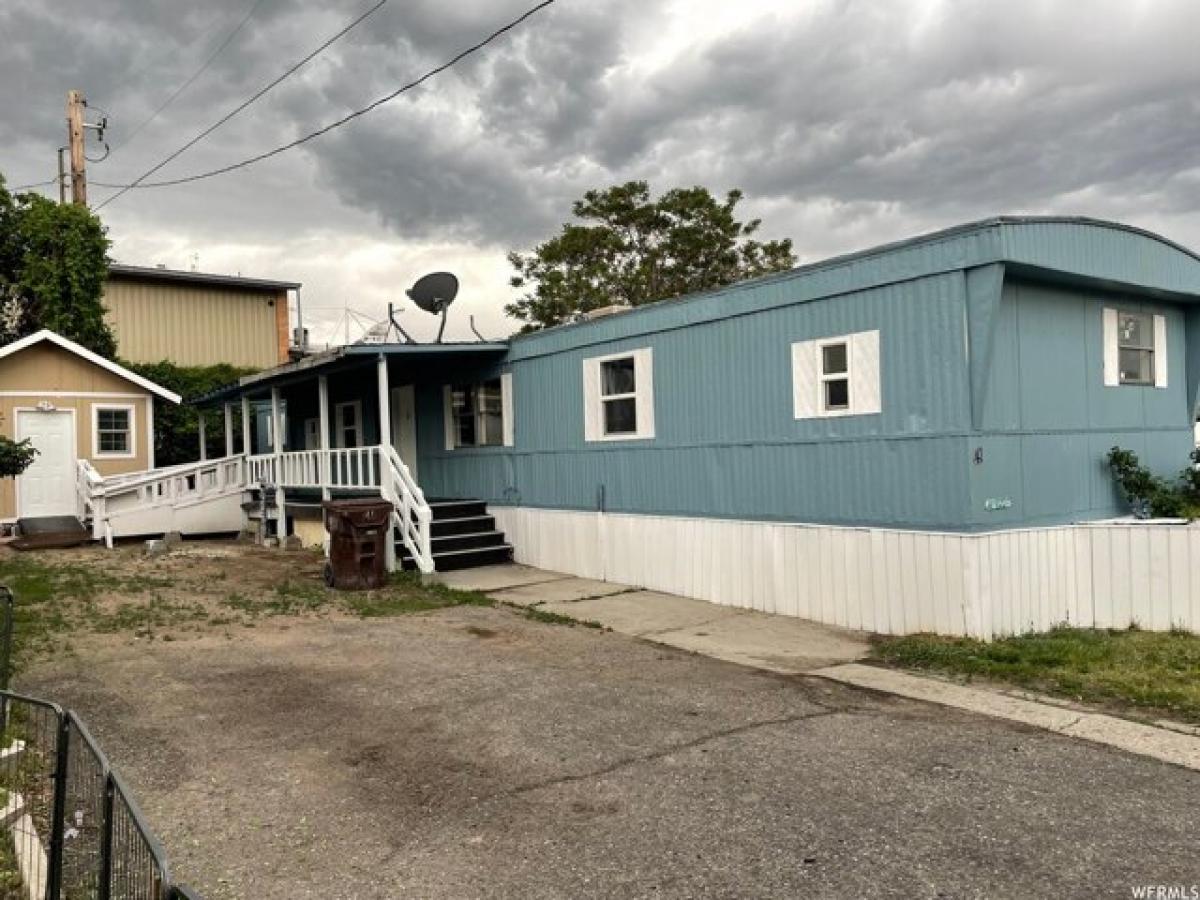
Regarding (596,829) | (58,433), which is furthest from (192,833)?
(58,433)

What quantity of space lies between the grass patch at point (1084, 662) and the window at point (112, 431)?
53.4ft

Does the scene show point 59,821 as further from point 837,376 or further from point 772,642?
point 837,376

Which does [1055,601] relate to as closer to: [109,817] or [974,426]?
[974,426]

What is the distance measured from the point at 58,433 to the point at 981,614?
56.4 ft

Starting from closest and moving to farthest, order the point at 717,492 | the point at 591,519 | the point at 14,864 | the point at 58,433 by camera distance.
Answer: the point at 14,864 < the point at 717,492 < the point at 591,519 < the point at 58,433

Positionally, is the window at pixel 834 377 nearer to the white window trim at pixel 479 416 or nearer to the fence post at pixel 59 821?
the white window trim at pixel 479 416

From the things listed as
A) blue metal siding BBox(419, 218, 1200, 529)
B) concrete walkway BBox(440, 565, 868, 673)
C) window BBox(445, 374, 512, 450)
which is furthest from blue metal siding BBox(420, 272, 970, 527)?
concrete walkway BBox(440, 565, 868, 673)

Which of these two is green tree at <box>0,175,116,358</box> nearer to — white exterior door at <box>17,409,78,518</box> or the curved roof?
white exterior door at <box>17,409,78,518</box>

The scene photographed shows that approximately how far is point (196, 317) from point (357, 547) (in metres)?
17.7

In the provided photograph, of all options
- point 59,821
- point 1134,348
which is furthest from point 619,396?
point 59,821

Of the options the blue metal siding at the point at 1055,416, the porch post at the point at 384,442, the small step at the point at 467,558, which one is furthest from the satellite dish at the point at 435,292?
the blue metal siding at the point at 1055,416

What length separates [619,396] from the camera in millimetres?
11766

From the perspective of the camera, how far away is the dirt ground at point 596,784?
3.68 metres

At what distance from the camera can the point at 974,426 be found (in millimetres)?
7879
